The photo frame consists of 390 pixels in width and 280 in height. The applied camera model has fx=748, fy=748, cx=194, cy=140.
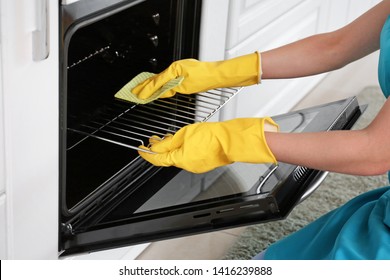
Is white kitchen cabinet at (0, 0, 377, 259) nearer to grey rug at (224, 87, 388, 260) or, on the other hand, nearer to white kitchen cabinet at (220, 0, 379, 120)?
white kitchen cabinet at (220, 0, 379, 120)

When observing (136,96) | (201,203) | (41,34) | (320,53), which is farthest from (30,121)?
(320,53)

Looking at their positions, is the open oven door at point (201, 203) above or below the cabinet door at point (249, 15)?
below

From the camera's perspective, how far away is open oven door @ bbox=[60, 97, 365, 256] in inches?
69.3

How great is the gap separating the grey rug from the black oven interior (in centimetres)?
50

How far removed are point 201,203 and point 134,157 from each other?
49 cm

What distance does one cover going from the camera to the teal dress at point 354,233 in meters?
1.59

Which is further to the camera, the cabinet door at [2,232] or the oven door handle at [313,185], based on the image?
the oven door handle at [313,185]

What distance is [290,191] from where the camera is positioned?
5.90ft

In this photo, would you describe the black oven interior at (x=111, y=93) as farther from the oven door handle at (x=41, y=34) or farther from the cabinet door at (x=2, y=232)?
the oven door handle at (x=41, y=34)

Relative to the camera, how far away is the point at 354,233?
5.41 feet

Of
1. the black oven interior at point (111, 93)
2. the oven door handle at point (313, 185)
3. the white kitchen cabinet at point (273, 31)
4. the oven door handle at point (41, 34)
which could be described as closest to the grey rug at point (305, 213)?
the white kitchen cabinet at point (273, 31)

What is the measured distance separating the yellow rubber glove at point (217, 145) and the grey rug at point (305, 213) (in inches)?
34.7

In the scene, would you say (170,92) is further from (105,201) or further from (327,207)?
(327,207)

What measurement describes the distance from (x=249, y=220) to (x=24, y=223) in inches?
20.5
